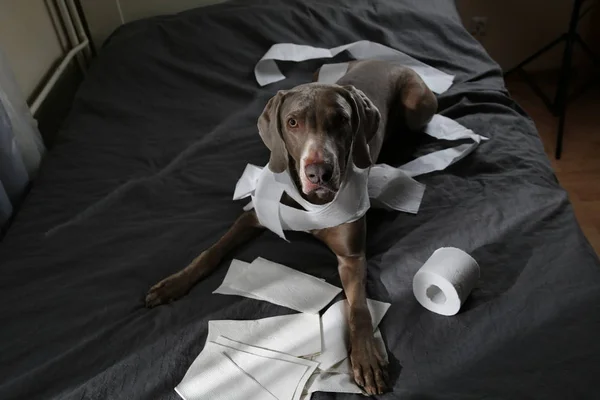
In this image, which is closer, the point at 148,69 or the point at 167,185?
the point at 167,185

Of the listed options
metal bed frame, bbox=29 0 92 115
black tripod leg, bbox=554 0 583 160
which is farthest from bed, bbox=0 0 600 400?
black tripod leg, bbox=554 0 583 160

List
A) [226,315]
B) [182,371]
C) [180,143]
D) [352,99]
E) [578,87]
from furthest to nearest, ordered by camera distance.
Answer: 1. [578,87]
2. [180,143]
3. [352,99]
4. [226,315]
5. [182,371]

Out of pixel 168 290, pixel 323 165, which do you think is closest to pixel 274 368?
pixel 168 290

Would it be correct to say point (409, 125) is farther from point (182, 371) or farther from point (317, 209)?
point (182, 371)

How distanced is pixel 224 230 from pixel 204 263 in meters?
0.17

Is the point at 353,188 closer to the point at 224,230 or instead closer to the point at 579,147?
the point at 224,230

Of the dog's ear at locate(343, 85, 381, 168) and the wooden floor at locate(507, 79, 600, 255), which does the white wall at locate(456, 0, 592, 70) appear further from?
the dog's ear at locate(343, 85, 381, 168)

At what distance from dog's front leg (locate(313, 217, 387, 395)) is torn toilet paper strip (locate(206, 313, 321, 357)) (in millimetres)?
94

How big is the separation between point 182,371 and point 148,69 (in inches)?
59.7

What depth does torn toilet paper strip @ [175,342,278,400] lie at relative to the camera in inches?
46.5

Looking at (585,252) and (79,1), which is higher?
(79,1)

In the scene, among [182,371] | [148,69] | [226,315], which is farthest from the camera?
[148,69]

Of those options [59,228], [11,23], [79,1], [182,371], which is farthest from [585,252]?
[79,1]

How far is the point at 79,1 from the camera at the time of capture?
8.87 ft
